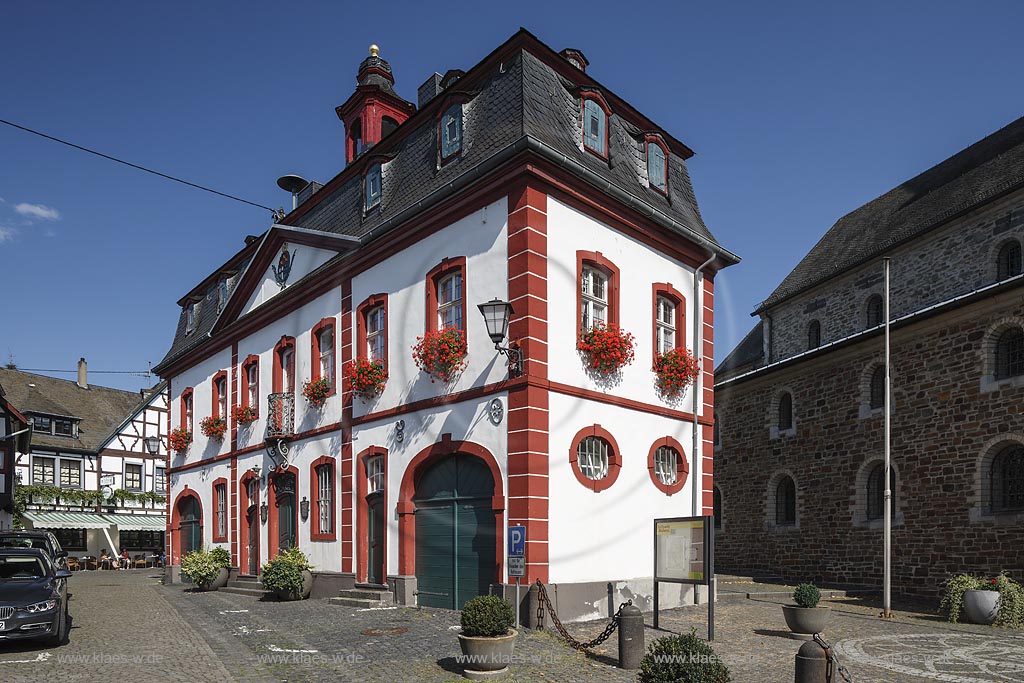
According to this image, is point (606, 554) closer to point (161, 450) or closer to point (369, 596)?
point (369, 596)

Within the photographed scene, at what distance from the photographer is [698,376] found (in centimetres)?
1700

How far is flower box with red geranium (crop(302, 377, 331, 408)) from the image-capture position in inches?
752

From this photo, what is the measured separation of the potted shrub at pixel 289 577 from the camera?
17984 millimetres

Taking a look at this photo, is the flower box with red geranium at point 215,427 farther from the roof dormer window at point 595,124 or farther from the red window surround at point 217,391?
the roof dormer window at point 595,124

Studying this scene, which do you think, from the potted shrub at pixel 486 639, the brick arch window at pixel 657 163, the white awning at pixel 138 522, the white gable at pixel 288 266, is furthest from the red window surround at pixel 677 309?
the white awning at pixel 138 522

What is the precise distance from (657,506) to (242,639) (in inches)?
298

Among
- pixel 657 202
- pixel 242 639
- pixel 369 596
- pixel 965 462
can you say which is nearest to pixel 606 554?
pixel 369 596

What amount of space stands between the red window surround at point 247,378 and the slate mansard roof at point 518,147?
553 cm

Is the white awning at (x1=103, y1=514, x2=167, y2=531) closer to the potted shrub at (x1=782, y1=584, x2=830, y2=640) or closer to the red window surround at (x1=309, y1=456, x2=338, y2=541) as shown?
the red window surround at (x1=309, y1=456, x2=338, y2=541)

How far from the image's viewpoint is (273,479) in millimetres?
21078

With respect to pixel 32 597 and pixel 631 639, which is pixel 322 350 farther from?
pixel 631 639

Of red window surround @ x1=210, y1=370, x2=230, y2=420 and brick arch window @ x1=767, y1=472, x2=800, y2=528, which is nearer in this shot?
brick arch window @ x1=767, y1=472, x2=800, y2=528

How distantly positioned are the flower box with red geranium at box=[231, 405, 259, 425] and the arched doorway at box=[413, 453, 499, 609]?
8940 millimetres

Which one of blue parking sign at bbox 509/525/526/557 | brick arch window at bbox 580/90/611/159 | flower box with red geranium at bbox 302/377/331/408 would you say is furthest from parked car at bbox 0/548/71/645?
Answer: brick arch window at bbox 580/90/611/159
